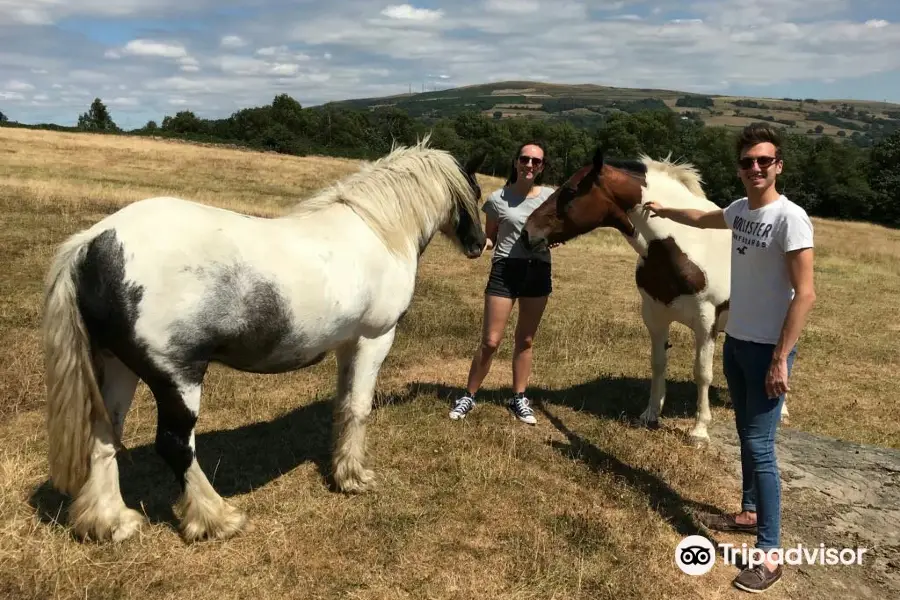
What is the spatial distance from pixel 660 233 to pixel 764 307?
1760 mm

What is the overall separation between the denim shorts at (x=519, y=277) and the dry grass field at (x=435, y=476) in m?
1.26

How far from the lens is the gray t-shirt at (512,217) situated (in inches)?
200

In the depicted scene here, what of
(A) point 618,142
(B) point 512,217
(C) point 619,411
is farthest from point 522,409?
(A) point 618,142

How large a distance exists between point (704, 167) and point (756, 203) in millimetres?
54573

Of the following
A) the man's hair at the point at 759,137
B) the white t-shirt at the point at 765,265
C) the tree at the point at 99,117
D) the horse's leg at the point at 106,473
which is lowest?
the horse's leg at the point at 106,473

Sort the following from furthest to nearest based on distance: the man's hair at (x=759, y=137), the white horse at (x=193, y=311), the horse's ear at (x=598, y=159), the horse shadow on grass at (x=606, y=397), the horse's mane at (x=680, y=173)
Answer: the horse shadow on grass at (x=606, y=397) < the horse's mane at (x=680, y=173) < the horse's ear at (x=598, y=159) < the man's hair at (x=759, y=137) < the white horse at (x=193, y=311)

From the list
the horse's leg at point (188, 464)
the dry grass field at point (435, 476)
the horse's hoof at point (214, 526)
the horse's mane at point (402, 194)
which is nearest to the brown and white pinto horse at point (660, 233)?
the horse's mane at point (402, 194)

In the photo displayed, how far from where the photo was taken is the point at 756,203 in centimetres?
323

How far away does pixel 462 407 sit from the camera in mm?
5508

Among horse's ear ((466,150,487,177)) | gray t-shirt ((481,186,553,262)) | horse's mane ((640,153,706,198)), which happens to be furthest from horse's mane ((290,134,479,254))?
horse's mane ((640,153,706,198))

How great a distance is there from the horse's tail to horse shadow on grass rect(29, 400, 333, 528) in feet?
1.08

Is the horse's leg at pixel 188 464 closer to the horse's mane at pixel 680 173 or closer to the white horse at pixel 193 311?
the white horse at pixel 193 311

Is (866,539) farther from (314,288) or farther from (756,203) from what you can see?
(314,288)

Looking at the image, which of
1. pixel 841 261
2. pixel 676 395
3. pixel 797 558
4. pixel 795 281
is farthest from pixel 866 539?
pixel 841 261
